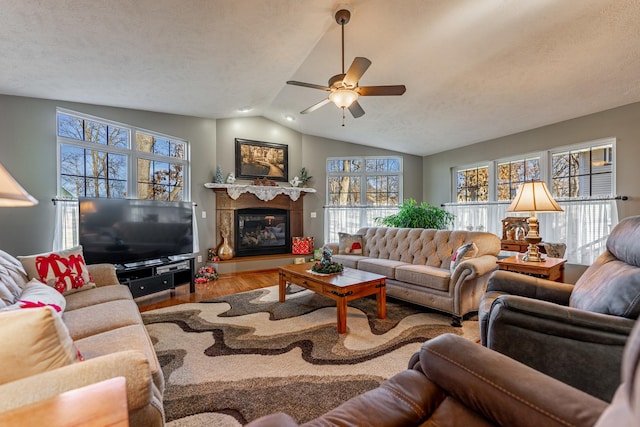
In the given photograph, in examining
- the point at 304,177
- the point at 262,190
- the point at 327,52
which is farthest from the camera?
the point at 304,177

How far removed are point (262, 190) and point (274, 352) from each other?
3.77 m

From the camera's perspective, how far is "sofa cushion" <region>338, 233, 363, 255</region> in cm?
436

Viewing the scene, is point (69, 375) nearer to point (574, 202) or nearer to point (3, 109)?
point (3, 109)

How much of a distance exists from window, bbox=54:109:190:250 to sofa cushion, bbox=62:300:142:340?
2026 millimetres

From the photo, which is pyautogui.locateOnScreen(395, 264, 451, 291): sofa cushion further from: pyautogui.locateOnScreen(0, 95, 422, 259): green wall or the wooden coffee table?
pyautogui.locateOnScreen(0, 95, 422, 259): green wall

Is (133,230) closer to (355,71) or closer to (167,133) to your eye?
(167,133)

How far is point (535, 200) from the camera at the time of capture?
101 inches

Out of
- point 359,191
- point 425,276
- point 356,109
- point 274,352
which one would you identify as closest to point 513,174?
point 359,191

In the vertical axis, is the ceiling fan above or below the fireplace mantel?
above

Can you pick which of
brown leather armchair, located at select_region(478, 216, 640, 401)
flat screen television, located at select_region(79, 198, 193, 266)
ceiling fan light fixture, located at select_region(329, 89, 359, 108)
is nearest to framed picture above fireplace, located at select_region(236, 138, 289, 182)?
flat screen television, located at select_region(79, 198, 193, 266)

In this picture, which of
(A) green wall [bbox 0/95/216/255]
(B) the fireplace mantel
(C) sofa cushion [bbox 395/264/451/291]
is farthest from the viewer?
(B) the fireplace mantel

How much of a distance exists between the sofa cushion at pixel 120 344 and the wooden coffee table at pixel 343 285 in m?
1.54

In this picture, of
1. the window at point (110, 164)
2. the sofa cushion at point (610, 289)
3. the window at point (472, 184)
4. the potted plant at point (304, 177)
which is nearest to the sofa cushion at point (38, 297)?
the window at point (110, 164)

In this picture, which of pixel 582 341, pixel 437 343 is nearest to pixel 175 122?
pixel 437 343
